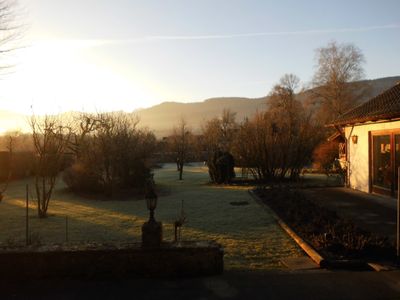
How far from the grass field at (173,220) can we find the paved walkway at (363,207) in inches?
78.7

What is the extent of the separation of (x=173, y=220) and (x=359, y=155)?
8.25 meters

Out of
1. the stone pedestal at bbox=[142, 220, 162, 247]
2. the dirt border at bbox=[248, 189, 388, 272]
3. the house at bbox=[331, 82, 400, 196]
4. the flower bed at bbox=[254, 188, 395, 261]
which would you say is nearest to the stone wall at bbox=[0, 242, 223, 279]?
the stone pedestal at bbox=[142, 220, 162, 247]

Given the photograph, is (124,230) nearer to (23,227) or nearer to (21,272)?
(23,227)

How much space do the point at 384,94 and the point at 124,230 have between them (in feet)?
40.9

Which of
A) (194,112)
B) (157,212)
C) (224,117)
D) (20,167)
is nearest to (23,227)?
(157,212)

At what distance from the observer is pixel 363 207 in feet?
38.7

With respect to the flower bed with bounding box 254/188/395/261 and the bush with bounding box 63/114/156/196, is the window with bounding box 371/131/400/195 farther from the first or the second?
the bush with bounding box 63/114/156/196

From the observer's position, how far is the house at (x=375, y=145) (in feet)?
42.9

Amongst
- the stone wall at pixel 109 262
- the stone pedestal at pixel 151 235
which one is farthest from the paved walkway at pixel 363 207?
the stone pedestal at pixel 151 235

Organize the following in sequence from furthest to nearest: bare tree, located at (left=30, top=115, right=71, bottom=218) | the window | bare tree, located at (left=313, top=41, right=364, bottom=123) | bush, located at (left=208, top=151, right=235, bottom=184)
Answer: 1. bare tree, located at (left=313, top=41, right=364, bottom=123)
2. bush, located at (left=208, top=151, right=235, bottom=184)
3. bare tree, located at (left=30, top=115, right=71, bottom=218)
4. the window

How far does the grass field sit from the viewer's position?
316 inches

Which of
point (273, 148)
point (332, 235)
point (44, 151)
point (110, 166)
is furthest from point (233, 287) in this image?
point (273, 148)

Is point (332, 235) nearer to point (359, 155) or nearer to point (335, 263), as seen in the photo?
point (335, 263)

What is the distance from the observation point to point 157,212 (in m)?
13.5
